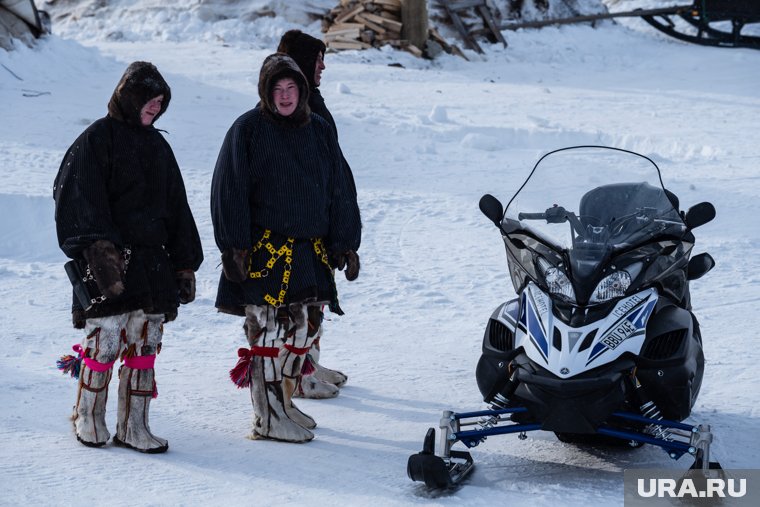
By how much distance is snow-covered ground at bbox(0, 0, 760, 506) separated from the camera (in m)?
5.20

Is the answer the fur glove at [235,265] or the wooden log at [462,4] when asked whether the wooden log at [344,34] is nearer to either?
the wooden log at [462,4]

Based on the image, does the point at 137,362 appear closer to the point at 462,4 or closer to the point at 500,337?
the point at 500,337

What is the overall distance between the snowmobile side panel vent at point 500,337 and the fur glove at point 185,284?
4.77ft

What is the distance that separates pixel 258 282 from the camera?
18.3 ft

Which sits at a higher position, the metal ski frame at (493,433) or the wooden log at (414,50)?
the wooden log at (414,50)

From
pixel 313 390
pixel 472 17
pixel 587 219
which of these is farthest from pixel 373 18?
pixel 587 219

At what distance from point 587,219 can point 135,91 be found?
2.16 metres

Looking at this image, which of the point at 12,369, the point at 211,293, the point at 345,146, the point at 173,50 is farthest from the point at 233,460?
the point at 173,50

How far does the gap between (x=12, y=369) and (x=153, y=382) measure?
5.68ft

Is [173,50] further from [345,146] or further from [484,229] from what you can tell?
[484,229]

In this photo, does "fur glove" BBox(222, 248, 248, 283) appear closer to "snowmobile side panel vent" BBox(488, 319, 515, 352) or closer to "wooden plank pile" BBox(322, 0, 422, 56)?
"snowmobile side panel vent" BBox(488, 319, 515, 352)

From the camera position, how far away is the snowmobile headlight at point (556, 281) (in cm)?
503

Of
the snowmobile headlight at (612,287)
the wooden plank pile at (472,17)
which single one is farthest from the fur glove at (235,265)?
the wooden plank pile at (472,17)

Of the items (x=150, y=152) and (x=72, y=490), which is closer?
(x=72, y=490)
